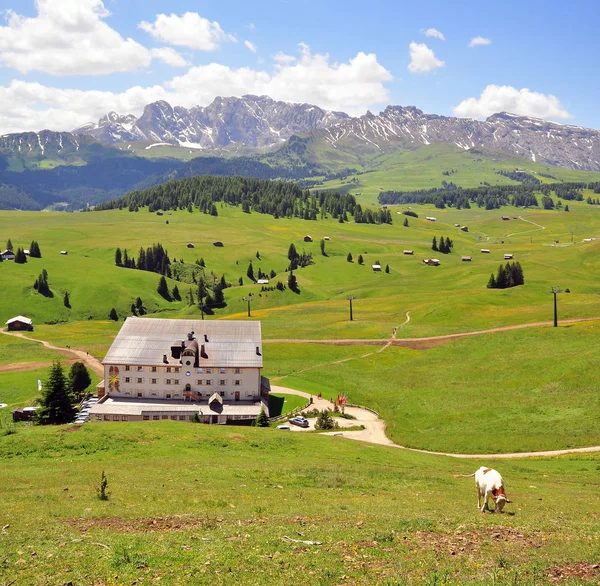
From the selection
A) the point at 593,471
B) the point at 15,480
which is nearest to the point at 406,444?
the point at 593,471

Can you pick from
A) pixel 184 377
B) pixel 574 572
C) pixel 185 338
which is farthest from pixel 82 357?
pixel 574 572

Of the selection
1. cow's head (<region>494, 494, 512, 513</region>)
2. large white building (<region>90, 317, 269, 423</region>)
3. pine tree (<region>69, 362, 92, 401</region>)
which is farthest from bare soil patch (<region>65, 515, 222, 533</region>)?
pine tree (<region>69, 362, 92, 401</region>)

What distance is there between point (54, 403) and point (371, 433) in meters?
37.7

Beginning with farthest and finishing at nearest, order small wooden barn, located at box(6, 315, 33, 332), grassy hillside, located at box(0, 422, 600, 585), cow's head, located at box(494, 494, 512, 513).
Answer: small wooden barn, located at box(6, 315, 33, 332)
cow's head, located at box(494, 494, 512, 513)
grassy hillside, located at box(0, 422, 600, 585)

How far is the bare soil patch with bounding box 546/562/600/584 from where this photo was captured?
20.0 metres

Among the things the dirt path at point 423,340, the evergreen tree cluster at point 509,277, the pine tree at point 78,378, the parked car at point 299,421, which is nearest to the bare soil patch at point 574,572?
the parked car at point 299,421

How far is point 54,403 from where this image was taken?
70688 millimetres

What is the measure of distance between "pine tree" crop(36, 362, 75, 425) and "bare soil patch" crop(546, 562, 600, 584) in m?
61.7

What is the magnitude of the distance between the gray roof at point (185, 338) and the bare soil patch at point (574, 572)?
69.5m

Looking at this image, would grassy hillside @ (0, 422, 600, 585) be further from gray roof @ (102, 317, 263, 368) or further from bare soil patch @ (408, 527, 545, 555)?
gray roof @ (102, 317, 263, 368)

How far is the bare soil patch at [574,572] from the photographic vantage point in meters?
20.0

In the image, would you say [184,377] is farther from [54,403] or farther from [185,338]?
[54,403]

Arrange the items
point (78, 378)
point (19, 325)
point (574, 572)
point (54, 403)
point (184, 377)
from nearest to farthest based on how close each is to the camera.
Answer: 1. point (574, 572)
2. point (54, 403)
3. point (184, 377)
4. point (78, 378)
5. point (19, 325)

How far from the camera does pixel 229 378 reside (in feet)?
294
